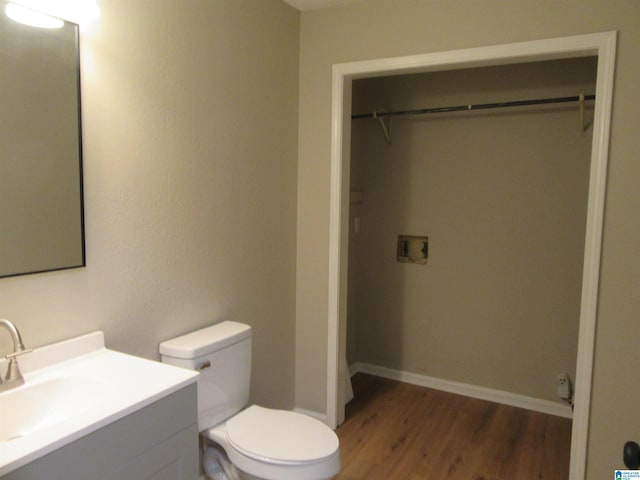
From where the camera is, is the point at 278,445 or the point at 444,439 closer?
the point at 278,445

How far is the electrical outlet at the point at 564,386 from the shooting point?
2.90 m

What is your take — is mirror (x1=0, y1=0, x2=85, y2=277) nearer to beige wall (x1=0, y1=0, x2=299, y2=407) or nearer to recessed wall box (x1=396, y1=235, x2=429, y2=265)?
beige wall (x1=0, y1=0, x2=299, y2=407)

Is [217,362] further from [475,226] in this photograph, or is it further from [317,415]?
[475,226]

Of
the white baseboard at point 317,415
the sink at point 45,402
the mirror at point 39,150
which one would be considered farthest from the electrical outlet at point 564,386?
the mirror at point 39,150

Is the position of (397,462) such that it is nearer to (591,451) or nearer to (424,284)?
(591,451)

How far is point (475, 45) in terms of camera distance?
2.22 m

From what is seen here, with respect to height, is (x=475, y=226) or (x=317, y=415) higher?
(x=475, y=226)

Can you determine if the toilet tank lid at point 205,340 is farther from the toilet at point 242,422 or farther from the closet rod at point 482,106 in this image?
the closet rod at point 482,106

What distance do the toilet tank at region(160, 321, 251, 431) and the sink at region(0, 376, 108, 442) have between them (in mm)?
467

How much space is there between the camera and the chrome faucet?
1.24 metres

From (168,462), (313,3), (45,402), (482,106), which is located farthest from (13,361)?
(482,106)

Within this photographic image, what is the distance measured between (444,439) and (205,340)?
157cm

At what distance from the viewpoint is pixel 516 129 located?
2.95 meters

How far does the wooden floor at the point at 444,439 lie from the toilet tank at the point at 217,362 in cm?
74
